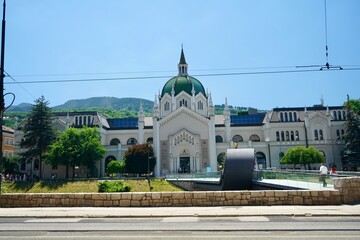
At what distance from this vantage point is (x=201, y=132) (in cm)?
6750

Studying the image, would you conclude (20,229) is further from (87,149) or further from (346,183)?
(87,149)

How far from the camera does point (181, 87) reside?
247 feet

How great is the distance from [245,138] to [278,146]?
292 inches

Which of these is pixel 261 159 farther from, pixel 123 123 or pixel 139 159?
pixel 123 123

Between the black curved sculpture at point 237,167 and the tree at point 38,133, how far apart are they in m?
44.3

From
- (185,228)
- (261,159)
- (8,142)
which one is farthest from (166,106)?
(185,228)

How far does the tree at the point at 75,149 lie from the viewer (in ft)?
189

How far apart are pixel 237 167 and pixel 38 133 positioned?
45.9 meters

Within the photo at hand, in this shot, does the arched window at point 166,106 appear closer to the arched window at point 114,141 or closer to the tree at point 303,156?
the arched window at point 114,141

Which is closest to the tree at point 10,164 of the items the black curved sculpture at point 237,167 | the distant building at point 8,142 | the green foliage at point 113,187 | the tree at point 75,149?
the distant building at point 8,142

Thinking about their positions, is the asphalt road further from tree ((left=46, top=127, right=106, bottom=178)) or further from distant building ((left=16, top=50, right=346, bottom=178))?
distant building ((left=16, top=50, right=346, bottom=178))

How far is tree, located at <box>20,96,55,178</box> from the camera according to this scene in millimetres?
60844

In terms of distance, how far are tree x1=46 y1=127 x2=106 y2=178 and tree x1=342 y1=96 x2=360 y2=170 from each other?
44.7 meters

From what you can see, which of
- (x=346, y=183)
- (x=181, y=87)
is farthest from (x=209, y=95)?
(x=346, y=183)
